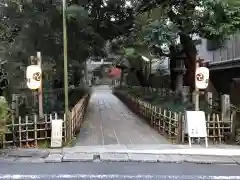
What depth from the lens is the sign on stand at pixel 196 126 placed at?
11711 millimetres

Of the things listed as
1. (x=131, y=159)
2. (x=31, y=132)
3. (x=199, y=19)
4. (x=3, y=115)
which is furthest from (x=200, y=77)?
(x=3, y=115)

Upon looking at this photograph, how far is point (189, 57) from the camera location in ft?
55.9

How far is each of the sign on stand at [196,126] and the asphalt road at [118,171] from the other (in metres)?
2.54

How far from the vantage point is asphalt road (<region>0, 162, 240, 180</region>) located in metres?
7.87

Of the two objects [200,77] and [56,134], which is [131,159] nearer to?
[56,134]

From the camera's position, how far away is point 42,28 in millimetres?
15086

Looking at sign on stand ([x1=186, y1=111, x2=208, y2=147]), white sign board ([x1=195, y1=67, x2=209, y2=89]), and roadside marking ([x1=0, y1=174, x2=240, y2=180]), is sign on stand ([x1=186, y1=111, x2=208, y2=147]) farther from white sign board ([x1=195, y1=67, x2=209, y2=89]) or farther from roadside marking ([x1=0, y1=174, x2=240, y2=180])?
roadside marking ([x1=0, y1=174, x2=240, y2=180])

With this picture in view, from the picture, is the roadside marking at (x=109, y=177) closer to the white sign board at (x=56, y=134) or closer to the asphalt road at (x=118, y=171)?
the asphalt road at (x=118, y=171)

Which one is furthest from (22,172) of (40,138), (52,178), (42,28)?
(42,28)

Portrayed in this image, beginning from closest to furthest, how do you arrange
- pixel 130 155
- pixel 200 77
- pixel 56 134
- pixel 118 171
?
pixel 118 171 → pixel 130 155 → pixel 56 134 → pixel 200 77

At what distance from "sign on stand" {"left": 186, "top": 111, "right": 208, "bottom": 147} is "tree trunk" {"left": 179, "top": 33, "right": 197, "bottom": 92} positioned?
15.4 ft

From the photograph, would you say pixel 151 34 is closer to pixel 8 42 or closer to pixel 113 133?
pixel 113 133

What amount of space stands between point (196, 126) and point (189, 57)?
588 cm

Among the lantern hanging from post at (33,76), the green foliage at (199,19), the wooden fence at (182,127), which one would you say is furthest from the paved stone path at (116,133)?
the green foliage at (199,19)
